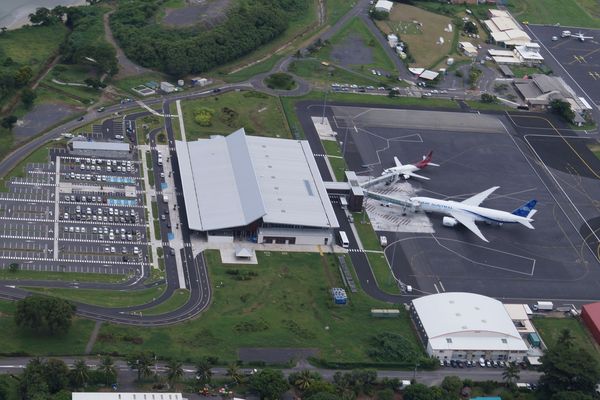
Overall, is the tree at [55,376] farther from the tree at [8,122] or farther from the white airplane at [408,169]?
the white airplane at [408,169]

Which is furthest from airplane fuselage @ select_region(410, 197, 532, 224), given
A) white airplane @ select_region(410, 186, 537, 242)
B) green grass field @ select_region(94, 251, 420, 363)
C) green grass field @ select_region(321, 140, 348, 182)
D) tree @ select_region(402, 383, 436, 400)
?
tree @ select_region(402, 383, 436, 400)

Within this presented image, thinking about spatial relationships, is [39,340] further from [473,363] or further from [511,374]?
[511,374]

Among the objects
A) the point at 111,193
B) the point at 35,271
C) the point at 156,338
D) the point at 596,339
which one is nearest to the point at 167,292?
the point at 156,338

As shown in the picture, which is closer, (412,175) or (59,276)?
(59,276)

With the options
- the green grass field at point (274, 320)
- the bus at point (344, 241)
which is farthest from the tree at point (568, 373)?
the bus at point (344, 241)

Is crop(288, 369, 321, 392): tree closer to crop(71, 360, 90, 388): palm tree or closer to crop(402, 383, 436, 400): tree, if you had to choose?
crop(402, 383, 436, 400): tree

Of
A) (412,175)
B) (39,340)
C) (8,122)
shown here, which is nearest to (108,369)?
(39,340)
